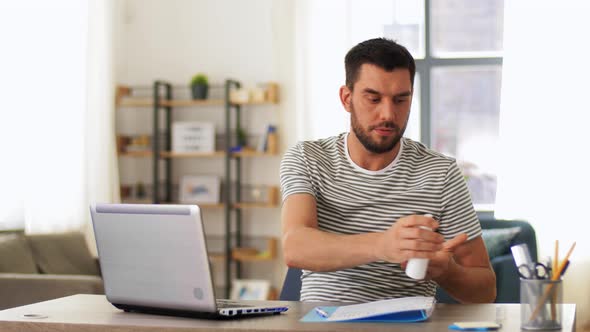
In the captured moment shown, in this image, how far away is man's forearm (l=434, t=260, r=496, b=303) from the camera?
2.15m

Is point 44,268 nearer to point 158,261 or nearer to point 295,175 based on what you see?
point 295,175

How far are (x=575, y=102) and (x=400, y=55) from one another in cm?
334

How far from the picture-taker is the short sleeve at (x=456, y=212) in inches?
92.0

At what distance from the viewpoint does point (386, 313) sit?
172 centimetres

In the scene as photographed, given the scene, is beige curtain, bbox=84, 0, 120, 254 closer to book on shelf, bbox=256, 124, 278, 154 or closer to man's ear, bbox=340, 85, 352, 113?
book on shelf, bbox=256, 124, 278, 154

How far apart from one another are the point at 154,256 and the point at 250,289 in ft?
13.0

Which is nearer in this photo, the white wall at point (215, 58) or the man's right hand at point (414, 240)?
the man's right hand at point (414, 240)

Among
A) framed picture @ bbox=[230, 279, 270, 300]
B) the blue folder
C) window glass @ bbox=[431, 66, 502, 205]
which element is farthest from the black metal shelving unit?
the blue folder

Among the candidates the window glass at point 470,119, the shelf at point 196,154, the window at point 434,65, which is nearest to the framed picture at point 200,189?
the shelf at point 196,154

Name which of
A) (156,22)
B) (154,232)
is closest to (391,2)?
(156,22)

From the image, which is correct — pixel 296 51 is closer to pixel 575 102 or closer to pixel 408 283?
pixel 575 102

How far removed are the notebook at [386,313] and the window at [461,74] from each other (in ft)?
13.3

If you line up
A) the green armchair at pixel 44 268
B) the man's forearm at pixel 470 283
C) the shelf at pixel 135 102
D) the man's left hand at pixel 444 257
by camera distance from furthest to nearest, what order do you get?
the shelf at pixel 135 102 → the green armchair at pixel 44 268 → the man's forearm at pixel 470 283 → the man's left hand at pixel 444 257

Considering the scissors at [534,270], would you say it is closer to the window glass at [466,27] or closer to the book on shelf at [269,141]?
the book on shelf at [269,141]
